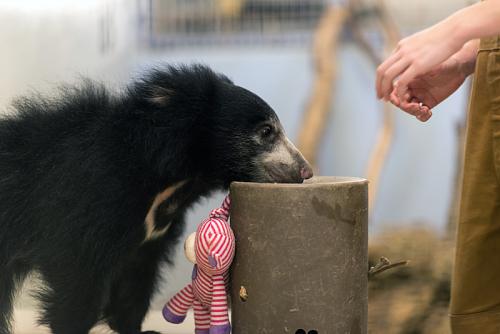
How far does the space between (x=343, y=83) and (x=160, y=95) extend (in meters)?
1.71

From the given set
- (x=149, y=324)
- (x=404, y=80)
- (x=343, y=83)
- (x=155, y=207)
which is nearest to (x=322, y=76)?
(x=343, y=83)

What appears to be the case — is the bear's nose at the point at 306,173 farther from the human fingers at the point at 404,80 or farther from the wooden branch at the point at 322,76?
the wooden branch at the point at 322,76

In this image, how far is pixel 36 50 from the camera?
196 centimetres

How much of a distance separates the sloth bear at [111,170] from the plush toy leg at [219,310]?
161 millimetres

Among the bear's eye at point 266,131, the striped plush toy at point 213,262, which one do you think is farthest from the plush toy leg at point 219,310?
the bear's eye at point 266,131

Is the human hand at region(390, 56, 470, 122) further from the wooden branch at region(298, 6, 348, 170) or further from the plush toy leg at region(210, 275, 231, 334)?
the wooden branch at region(298, 6, 348, 170)

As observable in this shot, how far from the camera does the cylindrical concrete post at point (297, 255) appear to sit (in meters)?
1.12

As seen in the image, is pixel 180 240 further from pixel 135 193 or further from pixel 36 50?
pixel 36 50

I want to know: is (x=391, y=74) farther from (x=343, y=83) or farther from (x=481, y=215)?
(x=343, y=83)

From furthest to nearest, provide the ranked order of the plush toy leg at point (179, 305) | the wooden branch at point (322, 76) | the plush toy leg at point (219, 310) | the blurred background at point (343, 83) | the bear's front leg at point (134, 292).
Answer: the wooden branch at point (322, 76), the blurred background at point (343, 83), the bear's front leg at point (134, 292), the plush toy leg at point (179, 305), the plush toy leg at point (219, 310)

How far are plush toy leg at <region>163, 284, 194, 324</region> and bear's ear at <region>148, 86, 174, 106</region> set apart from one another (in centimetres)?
29

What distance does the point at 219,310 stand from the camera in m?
1.14

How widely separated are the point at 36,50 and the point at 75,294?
935 millimetres

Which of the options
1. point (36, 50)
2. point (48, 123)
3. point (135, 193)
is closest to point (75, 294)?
point (135, 193)
